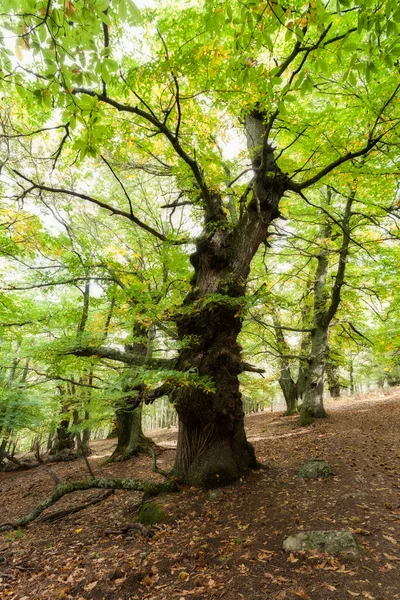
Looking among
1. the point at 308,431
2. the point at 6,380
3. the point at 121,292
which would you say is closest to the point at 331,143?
the point at 121,292

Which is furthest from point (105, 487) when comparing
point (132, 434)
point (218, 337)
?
point (132, 434)

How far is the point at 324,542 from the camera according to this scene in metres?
3.28

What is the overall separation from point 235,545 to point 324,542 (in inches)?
41.7

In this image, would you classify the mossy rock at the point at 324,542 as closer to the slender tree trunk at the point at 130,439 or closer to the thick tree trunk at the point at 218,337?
the thick tree trunk at the point at 218,337

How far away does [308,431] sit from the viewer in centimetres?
943

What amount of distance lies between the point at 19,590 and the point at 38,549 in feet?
3.75

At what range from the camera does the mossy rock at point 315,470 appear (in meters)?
5.30

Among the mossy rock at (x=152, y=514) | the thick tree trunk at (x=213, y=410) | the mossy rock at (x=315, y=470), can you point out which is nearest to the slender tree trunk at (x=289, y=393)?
the mossy rock at (x=315, y=470)

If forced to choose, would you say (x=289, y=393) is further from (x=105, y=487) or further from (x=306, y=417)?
(x=105, y=487)

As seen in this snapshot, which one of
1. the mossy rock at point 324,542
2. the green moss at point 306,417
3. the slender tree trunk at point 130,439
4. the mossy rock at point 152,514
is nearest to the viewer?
the mossy rock at point 324,542

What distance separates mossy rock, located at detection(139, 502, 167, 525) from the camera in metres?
4.57

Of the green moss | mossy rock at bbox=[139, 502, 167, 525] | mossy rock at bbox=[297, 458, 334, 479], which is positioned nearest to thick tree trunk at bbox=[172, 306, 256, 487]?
mossy rock at bbox=[139, 502, 167, 525]

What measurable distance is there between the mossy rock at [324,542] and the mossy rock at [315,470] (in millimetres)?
1981

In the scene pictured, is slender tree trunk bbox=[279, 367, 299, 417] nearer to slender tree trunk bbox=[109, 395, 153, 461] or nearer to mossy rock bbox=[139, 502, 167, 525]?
slender tree trunk bbox=[109, 395, 153, 461]
